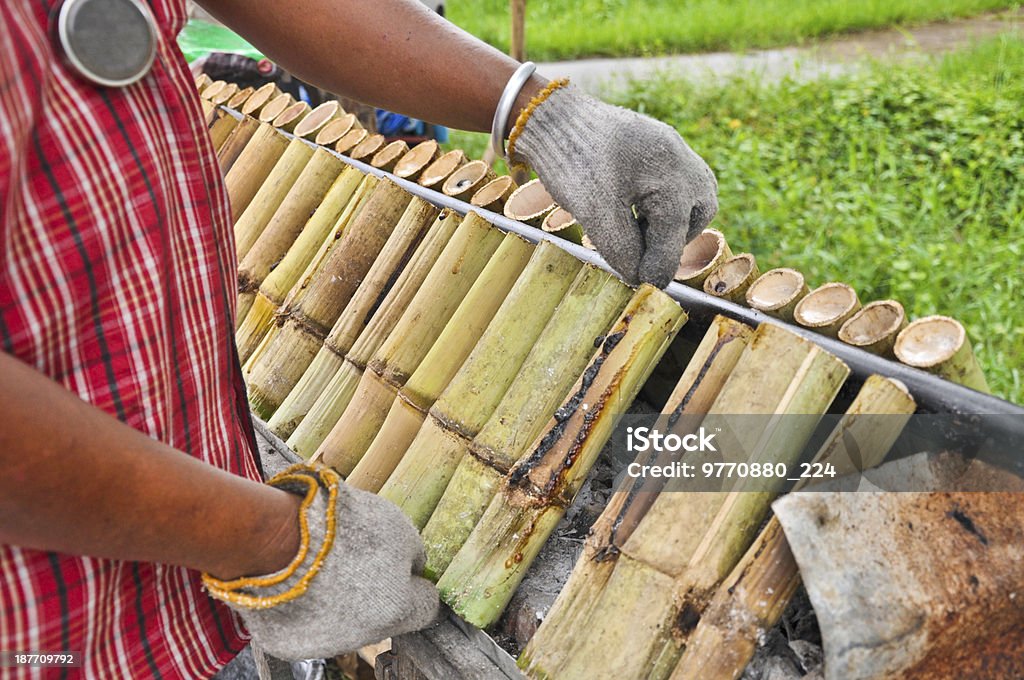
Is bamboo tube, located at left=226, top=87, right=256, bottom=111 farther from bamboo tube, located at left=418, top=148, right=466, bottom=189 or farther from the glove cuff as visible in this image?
the glove cuff

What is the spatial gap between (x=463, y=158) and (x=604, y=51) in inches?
268

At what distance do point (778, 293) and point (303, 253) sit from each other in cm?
126

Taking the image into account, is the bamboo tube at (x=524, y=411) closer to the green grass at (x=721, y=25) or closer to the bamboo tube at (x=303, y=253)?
the bamboo tube at (x=303, y=253)

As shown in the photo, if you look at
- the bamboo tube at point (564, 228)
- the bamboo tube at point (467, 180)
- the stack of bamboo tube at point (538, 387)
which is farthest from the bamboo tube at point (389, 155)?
the bamboo tube at point (564, 228)

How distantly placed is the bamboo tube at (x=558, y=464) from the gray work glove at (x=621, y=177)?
81 mm

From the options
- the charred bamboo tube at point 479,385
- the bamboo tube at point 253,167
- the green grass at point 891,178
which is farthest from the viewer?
the green grass at point 891,178

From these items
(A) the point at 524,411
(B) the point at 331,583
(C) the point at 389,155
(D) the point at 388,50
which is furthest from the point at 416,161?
(B) the point at 331,583

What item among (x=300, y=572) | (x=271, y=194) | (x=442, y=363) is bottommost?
(x=300, y=572)

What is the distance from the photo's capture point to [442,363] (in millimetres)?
1752

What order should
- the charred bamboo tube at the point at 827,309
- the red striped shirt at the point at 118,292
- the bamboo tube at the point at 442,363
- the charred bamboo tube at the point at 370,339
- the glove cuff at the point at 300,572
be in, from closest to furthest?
the red striped shirt at the point at 118,292, the glove cuff at the point at 300,572, the charred bamboo tube at the point at 827,309, the bamboo tube at the point at 442,363, the charred bamboo tube at the point at 370,339

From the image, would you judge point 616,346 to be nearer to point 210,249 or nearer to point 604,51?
point 210,249

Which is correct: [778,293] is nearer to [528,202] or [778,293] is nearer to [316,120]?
[528,202]

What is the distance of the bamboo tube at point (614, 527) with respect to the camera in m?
1.35

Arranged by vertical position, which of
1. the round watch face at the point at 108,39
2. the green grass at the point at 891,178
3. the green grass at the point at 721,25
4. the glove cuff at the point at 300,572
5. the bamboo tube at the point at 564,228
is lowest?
the glove cuff at the point at 300,572
